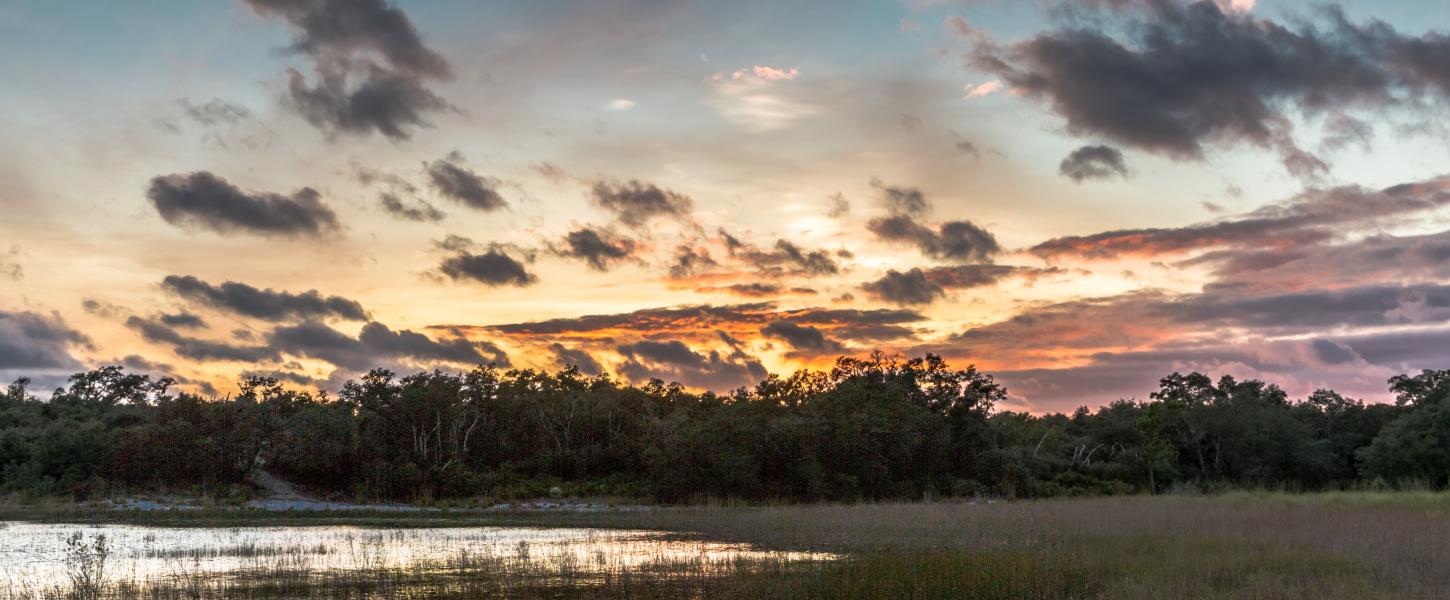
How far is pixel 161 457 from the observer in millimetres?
58594

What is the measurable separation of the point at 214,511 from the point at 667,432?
26.1 meters

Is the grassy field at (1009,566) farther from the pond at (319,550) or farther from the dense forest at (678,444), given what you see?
the dense forest at (678,444)

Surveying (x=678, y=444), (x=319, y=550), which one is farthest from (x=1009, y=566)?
(x=678, y=444)

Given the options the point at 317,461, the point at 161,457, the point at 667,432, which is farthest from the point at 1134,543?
the point at 161,457

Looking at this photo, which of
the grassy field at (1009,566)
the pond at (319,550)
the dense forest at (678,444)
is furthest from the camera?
the dense forest at (678,444)

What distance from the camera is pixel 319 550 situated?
2903 centimetres

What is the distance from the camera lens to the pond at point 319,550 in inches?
967

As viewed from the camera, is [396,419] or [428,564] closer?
[428,564]

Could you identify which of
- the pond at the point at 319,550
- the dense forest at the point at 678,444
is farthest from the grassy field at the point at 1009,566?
the dense forest at the point at 678,444

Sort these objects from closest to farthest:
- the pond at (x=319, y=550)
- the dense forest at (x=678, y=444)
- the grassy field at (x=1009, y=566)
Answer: the grassy field at (x=1009, y=566) → the pond at (x=319, y=550) → the dense forest at (x=678, y=444)

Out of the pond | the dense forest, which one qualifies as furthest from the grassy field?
the dense forest

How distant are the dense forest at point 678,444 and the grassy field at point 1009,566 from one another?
1008 inches

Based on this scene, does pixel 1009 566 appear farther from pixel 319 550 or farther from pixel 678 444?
pixel 678 444

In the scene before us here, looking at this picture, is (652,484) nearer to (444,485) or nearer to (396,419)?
(444,485)
